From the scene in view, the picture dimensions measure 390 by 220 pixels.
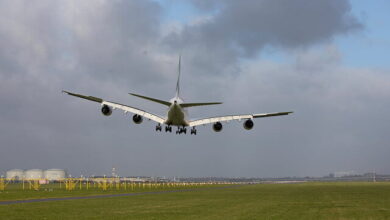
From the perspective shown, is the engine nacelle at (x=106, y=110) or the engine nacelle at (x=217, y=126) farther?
the engine nacelle at (x=217, y=126)

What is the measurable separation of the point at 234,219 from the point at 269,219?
2371 millimetres

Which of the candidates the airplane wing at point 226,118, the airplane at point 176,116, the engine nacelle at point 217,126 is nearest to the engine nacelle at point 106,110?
the airplane at point 176,116

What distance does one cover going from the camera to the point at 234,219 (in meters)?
32.5

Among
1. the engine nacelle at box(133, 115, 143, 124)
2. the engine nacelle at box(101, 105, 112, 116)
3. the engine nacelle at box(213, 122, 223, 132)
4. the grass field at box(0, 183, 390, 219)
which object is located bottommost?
the grass field at box(0, 183, 390, 219)

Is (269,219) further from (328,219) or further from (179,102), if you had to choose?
(179,102)

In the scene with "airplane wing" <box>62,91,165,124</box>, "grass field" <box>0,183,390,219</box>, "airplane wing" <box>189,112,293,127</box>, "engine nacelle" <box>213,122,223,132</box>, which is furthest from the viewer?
"engine nacelle" <box>213,122,223,132</box>

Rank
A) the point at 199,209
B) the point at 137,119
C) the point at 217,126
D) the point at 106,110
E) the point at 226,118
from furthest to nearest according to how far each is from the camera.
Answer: the point at 217,126 → the point at 226,118 → the point at 137,119 → the point at 106,110 → the point at 199,209

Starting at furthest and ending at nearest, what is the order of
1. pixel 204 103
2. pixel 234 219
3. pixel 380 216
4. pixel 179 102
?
pixel 179 102, pixel 204 103, pixel 380 216, pixel 234 219

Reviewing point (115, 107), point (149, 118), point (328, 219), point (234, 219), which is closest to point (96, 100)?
point (115, 107)

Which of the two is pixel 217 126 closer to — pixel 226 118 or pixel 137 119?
pixel 226 118

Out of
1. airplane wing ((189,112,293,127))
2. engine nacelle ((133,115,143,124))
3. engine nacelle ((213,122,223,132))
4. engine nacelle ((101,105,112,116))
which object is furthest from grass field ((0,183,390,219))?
engine nacelle ((101,105,112,116))

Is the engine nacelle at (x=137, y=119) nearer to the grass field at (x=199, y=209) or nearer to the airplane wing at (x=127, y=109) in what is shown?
the airplane wing at (x=127, y=109)

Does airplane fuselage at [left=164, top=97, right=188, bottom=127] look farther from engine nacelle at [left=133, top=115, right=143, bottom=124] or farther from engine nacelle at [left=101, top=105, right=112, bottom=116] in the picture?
engine nacelle at [left=101, top=105, right=112, bottom=116]

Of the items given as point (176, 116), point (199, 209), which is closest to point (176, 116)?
point (176, 116)
